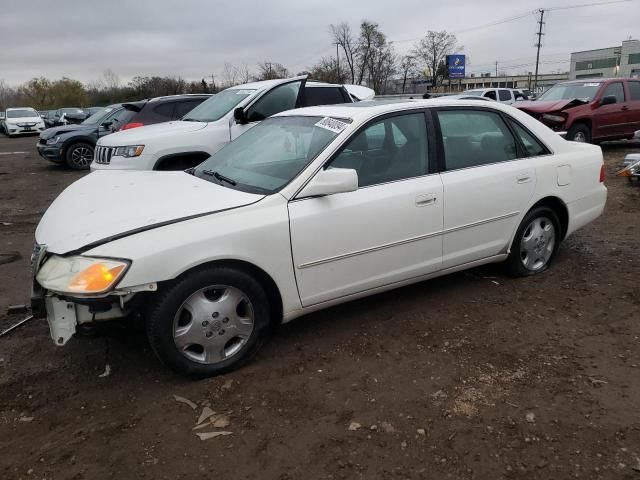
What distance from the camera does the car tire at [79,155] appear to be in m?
13.0

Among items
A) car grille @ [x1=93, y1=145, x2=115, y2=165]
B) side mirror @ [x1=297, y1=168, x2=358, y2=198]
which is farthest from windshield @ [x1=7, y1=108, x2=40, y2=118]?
side mirror @ [x1=297, y1=168, x2=358, y2=198]

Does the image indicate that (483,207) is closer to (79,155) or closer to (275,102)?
(275,102)

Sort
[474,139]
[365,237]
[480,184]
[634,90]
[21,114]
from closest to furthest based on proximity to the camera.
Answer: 1. [365,237]
2. [480,184]
3. [474,139]
4. [634,90]
5. [21,114]

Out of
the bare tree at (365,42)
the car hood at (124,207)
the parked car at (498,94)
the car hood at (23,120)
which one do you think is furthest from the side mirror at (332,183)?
the bare tree at (365,42)

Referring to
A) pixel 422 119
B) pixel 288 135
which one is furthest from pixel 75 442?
pixel 422 119

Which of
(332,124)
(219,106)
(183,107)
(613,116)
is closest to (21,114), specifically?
(183,107)

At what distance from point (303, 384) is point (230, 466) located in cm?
76

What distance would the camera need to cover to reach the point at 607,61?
8900 cm

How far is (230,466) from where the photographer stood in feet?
7.96

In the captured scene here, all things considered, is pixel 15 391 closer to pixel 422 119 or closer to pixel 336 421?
pixel 336 421

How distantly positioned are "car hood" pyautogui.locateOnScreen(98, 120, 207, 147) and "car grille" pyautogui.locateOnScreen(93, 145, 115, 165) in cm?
7

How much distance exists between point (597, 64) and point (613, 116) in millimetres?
93649

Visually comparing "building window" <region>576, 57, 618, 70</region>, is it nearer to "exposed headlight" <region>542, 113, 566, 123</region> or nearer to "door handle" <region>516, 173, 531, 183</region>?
"exposed headlight" <region>542, 113, 566, 123</region>

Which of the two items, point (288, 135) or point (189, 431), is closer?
point (189, 431)
